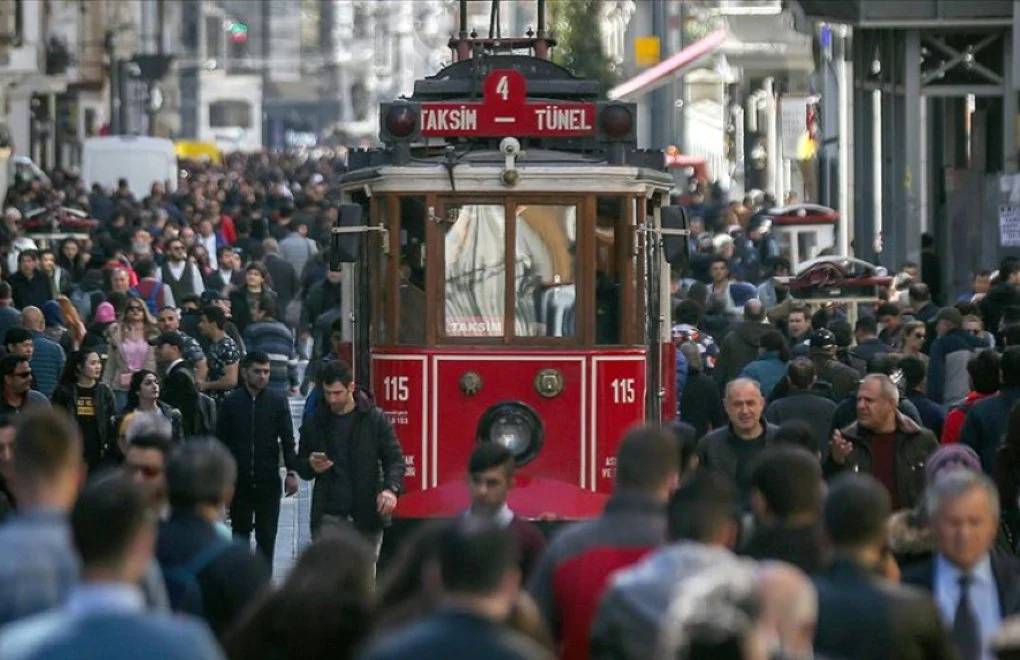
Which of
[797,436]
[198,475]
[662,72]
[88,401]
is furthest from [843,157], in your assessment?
[198,475]

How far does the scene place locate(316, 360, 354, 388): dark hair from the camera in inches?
563

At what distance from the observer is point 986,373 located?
1426cm

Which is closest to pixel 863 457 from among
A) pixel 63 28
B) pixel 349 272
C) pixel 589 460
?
pixel 589 460

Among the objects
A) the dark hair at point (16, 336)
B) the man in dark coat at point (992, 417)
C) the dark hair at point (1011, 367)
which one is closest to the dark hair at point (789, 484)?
the man in dark coat at point (992, 417)

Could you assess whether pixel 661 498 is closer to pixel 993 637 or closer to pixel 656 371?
pixel 993 637

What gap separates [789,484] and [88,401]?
792cm

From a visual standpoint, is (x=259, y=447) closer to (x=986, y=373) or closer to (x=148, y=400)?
(x=148, y=400)

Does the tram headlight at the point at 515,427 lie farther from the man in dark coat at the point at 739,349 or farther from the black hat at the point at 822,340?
the man in dark coat at the point at 739,349

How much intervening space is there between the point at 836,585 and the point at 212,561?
2.01 m

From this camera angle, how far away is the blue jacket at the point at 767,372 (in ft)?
56.6

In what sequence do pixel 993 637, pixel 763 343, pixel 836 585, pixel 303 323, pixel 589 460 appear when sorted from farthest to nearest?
pixel 303 323 → pixel 763 343 → pixel 589 460 → pixel 993 637 → pixel 836 585

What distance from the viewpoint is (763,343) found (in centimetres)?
1748

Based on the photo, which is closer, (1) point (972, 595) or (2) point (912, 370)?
(1) point (972, 595)

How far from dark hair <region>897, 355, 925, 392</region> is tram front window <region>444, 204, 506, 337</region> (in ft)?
6.89
